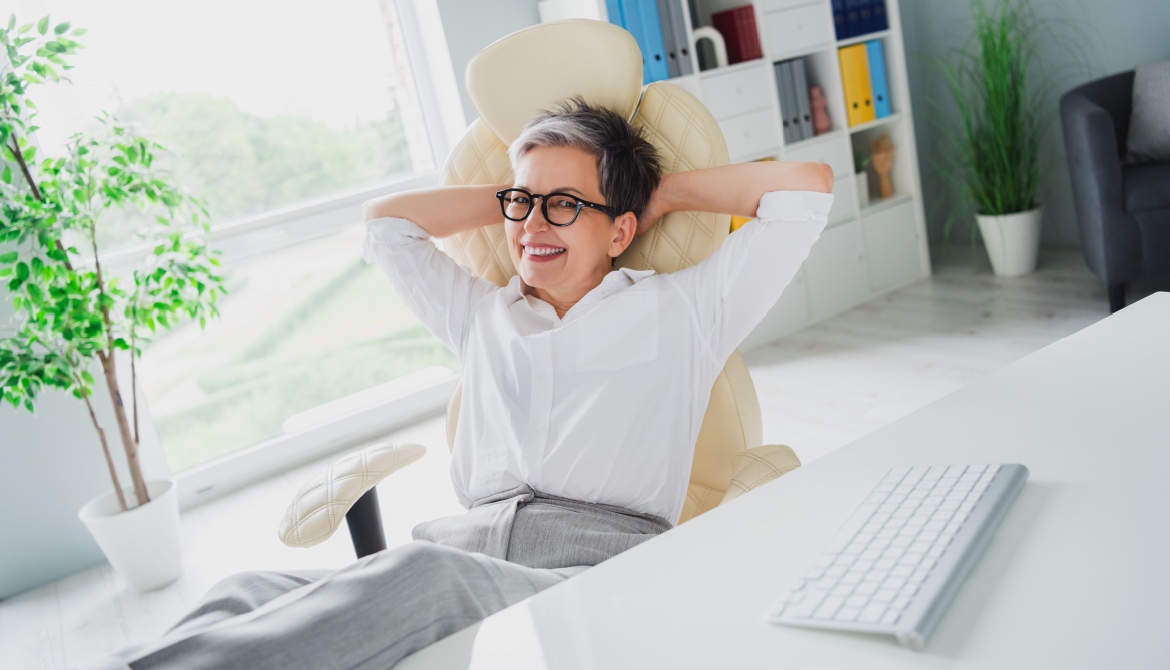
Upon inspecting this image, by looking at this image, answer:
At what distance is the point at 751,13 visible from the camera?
10.9 ft

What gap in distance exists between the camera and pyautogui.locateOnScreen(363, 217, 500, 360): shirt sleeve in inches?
65.0

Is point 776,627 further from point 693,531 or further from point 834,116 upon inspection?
point 834,116

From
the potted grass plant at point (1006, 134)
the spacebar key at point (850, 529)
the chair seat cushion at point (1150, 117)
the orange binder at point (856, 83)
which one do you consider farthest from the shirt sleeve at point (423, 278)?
the potted grass plant at point (1006, 134)

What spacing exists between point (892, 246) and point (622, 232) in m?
2.49

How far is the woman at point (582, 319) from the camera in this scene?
1.41 m

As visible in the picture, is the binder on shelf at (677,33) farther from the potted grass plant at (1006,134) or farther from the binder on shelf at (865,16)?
the potted grass plant at (1006,134)

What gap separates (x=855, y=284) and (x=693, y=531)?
3.03 m

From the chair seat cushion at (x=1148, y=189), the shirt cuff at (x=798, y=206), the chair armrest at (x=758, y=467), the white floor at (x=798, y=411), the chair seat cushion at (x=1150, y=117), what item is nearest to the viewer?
the chair armrest at (x=758, y=467)

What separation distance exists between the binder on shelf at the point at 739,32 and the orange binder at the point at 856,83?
389mm

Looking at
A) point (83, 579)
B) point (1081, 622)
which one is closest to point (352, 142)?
point (83, 579)

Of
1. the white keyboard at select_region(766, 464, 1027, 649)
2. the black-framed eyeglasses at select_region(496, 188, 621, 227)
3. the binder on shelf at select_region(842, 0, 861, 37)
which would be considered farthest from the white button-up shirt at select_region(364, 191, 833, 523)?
the binder on shelf at select_region(842, 0, 861, 37)

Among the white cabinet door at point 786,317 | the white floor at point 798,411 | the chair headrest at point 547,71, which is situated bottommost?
the white floor at point 798,411

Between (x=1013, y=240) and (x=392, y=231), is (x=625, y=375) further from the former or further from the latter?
(x=1013, y=240)

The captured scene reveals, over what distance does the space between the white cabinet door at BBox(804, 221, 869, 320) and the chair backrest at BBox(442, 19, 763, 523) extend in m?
1.97
